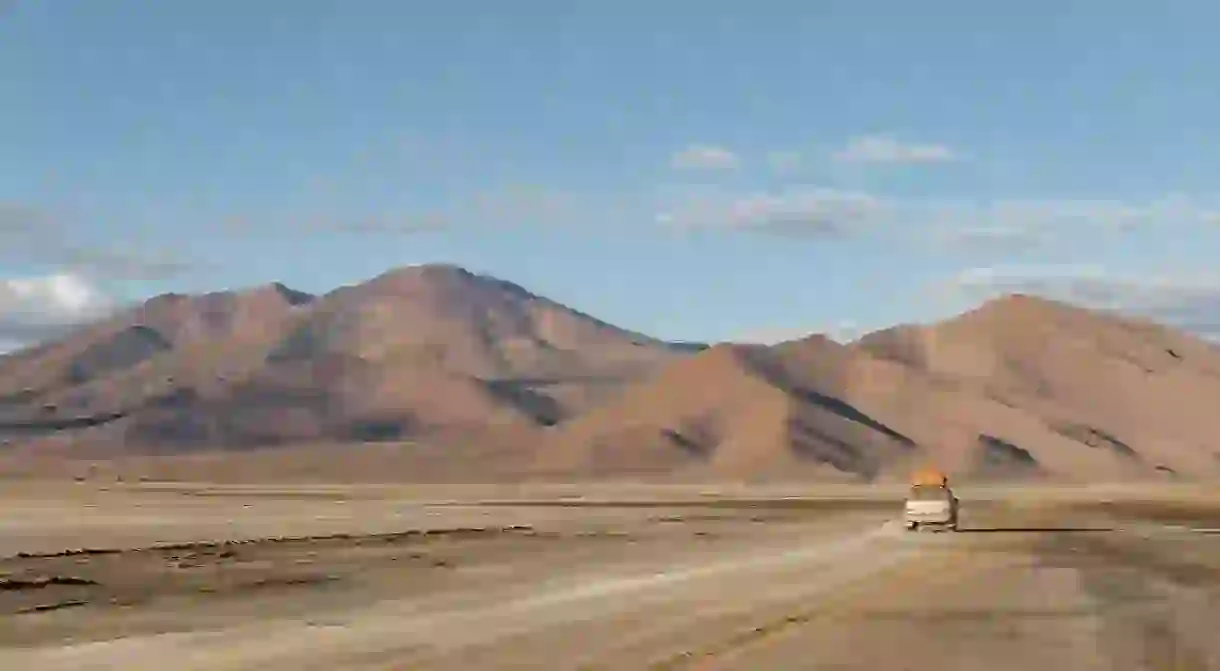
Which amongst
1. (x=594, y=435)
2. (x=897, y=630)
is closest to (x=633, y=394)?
(x=594, y=435)

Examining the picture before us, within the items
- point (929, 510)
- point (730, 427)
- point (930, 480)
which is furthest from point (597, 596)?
point (730, 427)

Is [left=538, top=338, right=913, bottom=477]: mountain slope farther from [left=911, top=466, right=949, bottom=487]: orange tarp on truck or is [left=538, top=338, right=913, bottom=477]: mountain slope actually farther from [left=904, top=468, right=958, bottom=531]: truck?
[left=904, top=468, right=958, bottom=531]: truck

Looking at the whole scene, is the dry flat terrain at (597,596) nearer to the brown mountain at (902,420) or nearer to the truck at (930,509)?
the truck at (930,509)

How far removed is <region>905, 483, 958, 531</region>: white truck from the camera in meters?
48.7

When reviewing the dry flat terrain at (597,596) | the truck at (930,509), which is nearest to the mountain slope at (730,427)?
the truck at (930,509)

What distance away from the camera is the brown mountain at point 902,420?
536 ft

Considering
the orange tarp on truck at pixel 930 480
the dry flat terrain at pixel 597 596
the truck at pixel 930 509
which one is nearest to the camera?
the dry flat terrain at pixel 597 596

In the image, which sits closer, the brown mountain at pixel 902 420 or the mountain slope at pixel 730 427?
the mountain slope at pixel 730 427

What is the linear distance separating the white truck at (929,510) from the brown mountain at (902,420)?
10166cm

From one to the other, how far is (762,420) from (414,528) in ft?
394

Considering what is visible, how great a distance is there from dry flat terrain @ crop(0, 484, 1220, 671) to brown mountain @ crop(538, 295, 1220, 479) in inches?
4240

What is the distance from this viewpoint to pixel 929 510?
160 feet

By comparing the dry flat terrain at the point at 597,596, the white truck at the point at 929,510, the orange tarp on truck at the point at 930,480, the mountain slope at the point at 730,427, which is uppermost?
the mountain slope at the point at 730,427

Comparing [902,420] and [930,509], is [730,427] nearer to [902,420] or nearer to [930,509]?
[902,420]
